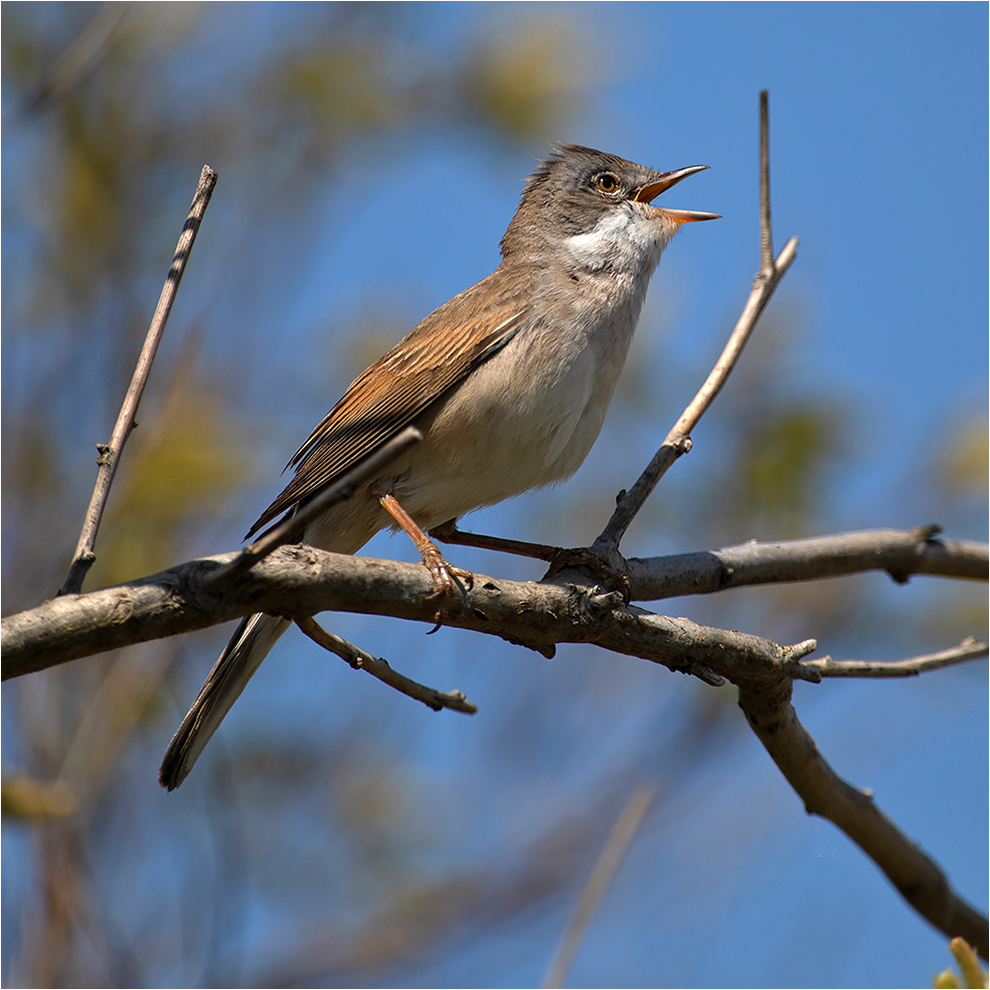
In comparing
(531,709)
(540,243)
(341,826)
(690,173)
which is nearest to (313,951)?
(341,826)

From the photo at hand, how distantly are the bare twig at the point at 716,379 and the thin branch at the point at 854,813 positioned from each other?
73 centimetres

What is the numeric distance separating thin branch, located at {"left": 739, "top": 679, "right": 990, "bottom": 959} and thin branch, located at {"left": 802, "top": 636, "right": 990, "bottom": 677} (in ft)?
0.48

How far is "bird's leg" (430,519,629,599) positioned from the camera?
3.24 meters

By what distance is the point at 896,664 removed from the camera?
10.7 ft

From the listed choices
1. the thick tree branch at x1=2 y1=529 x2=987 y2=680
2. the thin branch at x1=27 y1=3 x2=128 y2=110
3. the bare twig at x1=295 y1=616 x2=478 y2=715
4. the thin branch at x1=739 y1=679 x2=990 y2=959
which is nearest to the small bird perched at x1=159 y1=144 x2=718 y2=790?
the thick tree branch at x1=2 y1=529 x2=987 y2=680

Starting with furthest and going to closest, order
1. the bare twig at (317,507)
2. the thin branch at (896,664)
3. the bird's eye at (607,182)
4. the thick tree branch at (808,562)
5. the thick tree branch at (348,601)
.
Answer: the bird's eye at (607,182), the thick tree branch at (808,562), the thin branch at (896,664), the thick tree branch at (348,601), the bare twig at (317,507)

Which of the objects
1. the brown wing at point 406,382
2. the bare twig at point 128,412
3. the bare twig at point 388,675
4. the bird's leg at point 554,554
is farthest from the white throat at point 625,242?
the bare twig at point 388,675

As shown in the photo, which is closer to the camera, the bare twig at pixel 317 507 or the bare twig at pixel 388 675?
the bare twig at pixel 317 507

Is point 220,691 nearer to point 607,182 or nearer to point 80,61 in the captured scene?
point 80,61

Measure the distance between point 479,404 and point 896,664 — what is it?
1731 millimetres

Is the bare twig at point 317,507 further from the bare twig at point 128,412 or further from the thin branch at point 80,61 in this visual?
the thin branch at point 80,61

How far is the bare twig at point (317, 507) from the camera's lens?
1.84 meters

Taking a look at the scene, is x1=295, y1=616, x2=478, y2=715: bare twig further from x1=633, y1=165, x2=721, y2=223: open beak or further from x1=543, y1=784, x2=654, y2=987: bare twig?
x1=633, y1=165, x2=721, y2=223: open beak

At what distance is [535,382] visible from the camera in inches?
150
